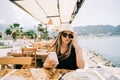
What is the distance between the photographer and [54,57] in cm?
179

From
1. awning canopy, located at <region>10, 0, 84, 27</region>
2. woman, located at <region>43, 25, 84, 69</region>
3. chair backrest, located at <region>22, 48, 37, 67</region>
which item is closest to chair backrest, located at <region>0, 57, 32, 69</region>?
woman, located at <region>43, 25, 84, 69</region>

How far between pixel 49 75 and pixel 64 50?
97cm

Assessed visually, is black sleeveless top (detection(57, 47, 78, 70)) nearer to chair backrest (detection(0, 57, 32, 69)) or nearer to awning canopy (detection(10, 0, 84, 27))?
chair backrest (detection(0, 57, 32, 69))

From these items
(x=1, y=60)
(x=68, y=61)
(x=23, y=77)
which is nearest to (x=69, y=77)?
(x=23, y=77)

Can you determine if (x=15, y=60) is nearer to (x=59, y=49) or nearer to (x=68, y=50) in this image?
(x=59, y=49)

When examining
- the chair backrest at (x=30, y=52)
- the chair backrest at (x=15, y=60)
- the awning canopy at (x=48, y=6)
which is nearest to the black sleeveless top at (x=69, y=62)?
the chair backrest at (x=15, y=60)

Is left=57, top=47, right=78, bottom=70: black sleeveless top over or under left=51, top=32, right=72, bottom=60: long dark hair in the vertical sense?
under

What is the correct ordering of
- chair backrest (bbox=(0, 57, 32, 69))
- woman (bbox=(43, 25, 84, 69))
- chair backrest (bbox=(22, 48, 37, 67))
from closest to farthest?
woman (bbox=(43, 25, 84, 69))
chair backrest (bbox=(0, 57, 32, 69))
chair backrest (bbox=(22, 48, 37, 67))

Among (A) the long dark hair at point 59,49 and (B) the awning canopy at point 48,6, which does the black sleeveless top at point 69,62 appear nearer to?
(A) the long dark hair at point 59,49

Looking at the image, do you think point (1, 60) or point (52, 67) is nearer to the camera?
point (52, 67)

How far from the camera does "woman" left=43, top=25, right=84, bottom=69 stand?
8.57 ft

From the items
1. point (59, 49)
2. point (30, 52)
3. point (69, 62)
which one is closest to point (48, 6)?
point (30, 52)

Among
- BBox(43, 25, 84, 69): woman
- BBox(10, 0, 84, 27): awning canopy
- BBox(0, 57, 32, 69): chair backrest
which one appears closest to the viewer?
BBox(43, 25, 84, 69): woman

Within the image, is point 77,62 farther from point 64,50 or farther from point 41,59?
point 41,59
